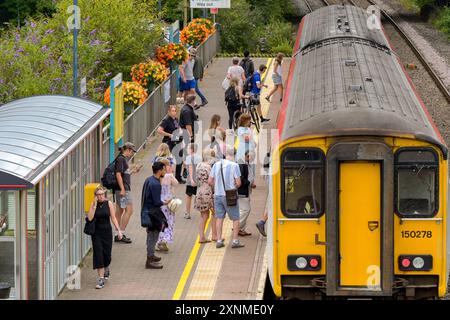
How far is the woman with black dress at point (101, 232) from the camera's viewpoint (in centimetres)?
1705

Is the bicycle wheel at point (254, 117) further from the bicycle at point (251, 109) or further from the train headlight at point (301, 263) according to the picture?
the train headlight at point (301, 263)

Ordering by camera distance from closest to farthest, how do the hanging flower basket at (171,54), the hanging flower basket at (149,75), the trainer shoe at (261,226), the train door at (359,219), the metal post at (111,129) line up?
the train door at (359,219) < the trainer shoe at (261,226) < the metal post at (111,129) < the hanging flower basket at (149,75) < the hanging flower basket at (171,54)

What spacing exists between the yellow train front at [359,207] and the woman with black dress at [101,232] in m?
2.42

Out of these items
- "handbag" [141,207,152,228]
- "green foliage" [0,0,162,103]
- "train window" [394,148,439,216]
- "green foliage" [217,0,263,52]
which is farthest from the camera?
"green foliage" [217,0,263,52]

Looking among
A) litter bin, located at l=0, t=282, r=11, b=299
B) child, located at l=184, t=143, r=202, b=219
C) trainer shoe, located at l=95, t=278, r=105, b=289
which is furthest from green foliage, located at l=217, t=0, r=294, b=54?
litter bin, located at l=0, t=282, r=11, b=299

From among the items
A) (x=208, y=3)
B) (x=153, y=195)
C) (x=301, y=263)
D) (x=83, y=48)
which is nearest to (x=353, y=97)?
(x=301, y=263)

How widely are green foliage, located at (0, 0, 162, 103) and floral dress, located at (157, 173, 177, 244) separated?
768 centimetres

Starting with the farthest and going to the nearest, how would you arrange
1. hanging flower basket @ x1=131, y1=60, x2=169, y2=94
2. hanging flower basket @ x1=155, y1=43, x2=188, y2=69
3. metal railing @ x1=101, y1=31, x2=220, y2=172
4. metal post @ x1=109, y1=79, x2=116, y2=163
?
hanging flower basket @ x1=155, y1=43, x2=188, y2=69
hanging flower basket @ x1=131, y1=60, x2=169, y2=94
metal railing @ x1=101, y1=31, x2=220, y2=172
metal post @ x1=109, y1=79, x2=116, y2=163

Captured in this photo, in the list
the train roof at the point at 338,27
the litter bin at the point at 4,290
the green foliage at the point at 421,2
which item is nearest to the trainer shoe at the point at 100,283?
the litter bin at the point at 4,290

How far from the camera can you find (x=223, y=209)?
19359mm

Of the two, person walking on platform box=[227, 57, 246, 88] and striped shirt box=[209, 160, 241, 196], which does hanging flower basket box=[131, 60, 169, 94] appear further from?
striped shirt box=[209, 160, 241, 196]

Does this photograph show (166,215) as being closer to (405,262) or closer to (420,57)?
(405,262)

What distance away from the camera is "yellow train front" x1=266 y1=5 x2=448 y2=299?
15336 millimetres

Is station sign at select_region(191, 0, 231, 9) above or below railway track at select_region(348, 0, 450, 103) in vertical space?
above
